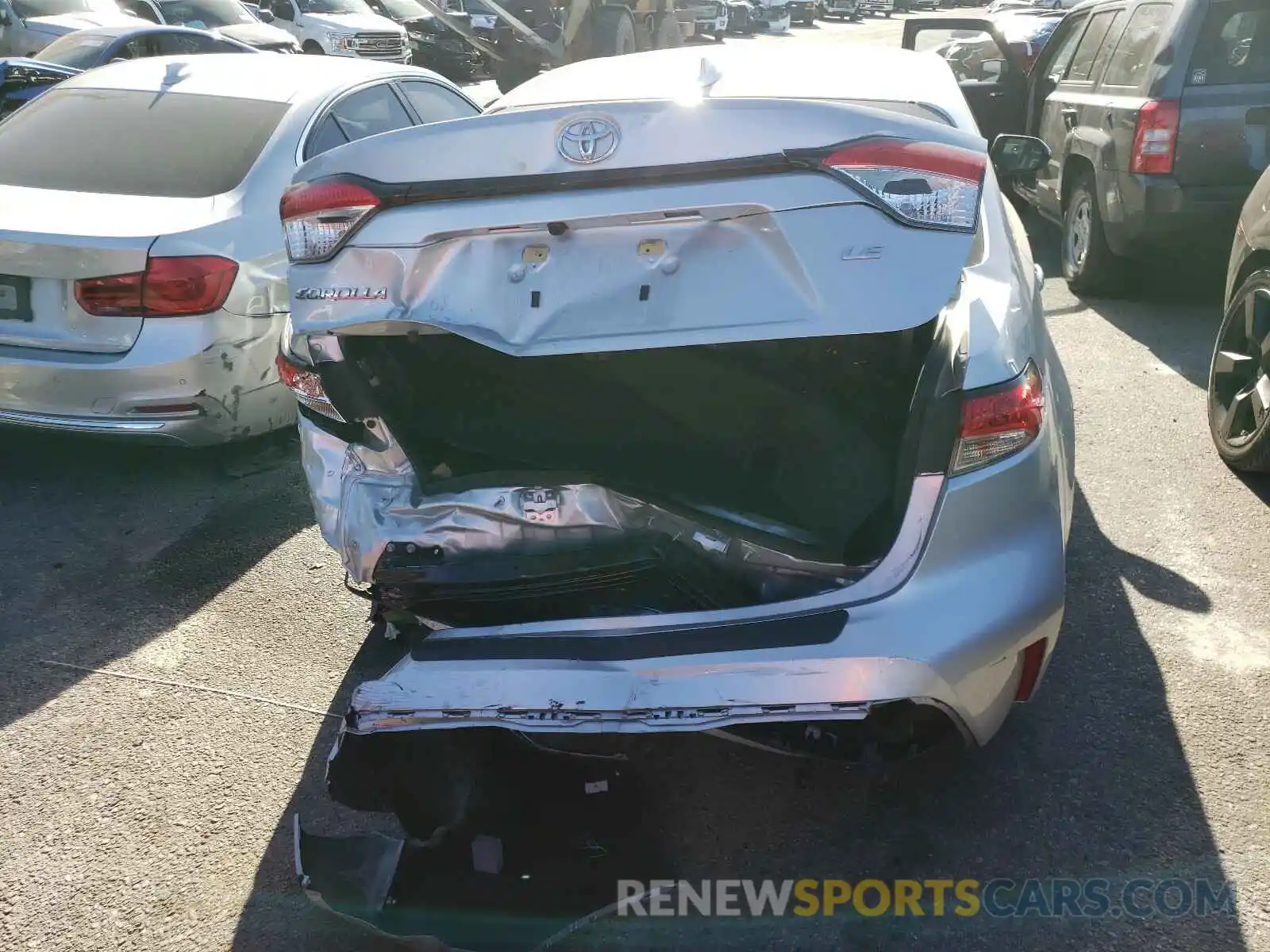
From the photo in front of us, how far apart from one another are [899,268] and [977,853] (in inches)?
55.6

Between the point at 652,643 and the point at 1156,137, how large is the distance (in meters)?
5.43

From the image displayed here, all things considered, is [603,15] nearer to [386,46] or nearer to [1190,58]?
[386,46]

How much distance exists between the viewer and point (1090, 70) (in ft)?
24.1

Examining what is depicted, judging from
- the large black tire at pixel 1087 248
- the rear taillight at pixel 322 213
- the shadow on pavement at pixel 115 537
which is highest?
the rear taillight at pixel 322 213

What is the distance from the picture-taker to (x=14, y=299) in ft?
13.8

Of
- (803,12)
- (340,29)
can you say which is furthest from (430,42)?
(803,12)

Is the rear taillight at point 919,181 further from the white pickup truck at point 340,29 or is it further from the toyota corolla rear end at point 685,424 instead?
the white pickup truck at point 340,29

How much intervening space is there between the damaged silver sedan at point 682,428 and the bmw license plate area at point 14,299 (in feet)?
7.03

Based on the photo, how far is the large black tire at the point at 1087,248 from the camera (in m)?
6.88

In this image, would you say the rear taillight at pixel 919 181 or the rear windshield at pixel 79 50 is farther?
the rear windshield at pixel 79 50

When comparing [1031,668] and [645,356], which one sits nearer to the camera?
[1031,668]

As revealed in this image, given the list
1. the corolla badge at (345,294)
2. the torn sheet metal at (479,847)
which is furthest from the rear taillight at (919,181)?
the torn sheet metal at (479,847)

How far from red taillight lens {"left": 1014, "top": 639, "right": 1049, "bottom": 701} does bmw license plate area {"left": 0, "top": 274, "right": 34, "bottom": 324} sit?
A: 3849 mm

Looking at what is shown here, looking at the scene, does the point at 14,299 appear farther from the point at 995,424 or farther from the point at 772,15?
the point at 772,15
